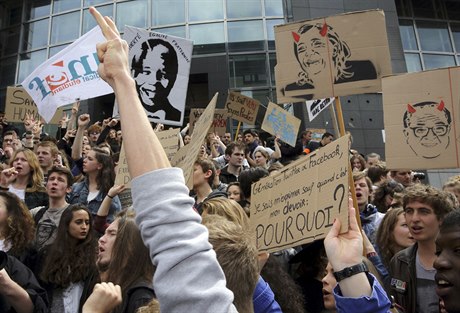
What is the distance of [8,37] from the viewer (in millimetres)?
21141

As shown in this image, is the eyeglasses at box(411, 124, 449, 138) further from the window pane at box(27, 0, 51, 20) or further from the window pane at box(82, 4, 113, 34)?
the window pane at box(27, 0, 51, 20)

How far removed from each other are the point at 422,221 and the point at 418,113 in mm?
1557

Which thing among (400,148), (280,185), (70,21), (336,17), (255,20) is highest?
(70,21)

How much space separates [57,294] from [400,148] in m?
3.17

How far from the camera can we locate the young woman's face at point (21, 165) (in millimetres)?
5156

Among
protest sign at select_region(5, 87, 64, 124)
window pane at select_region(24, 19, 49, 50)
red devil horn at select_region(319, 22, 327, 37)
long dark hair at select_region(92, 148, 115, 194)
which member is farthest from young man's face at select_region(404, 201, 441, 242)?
window pane at select_region(24, 19, 49, 50)

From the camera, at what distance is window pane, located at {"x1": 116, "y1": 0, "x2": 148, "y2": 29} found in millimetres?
18297

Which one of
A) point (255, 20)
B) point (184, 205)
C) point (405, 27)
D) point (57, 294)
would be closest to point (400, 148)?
point (57, 294)

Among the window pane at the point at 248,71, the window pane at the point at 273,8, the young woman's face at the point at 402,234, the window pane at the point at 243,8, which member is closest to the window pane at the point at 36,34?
the window pane at the point at 243,8

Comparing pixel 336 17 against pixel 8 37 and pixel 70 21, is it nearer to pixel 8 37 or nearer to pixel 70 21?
pixel 70 21

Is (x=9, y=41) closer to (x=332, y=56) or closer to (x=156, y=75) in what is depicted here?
(x=156, y=75)

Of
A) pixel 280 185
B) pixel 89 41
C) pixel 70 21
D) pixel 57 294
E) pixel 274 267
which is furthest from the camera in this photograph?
pixel 70 21

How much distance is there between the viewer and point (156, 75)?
525 cm

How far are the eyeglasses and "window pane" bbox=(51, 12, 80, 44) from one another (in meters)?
17.3
